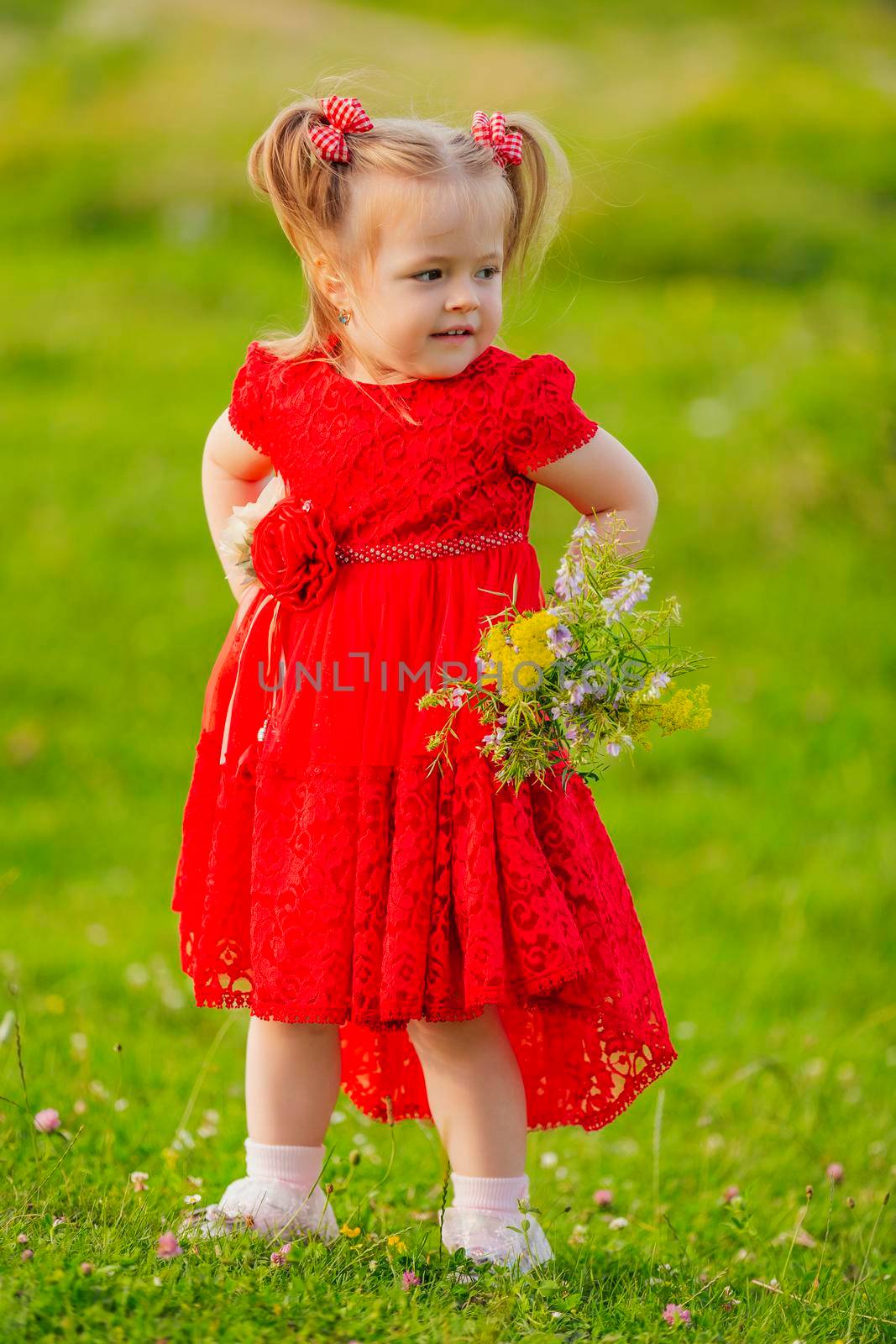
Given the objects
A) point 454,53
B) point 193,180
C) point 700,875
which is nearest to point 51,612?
point 700,875

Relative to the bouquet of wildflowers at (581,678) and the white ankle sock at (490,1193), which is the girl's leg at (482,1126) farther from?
the bouquet of wildflowers at (581,678)

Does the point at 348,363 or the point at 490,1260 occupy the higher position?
the point at 348,363

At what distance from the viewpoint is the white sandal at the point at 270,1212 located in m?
3.38

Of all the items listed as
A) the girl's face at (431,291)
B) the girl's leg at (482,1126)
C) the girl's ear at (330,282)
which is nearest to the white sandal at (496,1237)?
the girl's leg at (482,1126)

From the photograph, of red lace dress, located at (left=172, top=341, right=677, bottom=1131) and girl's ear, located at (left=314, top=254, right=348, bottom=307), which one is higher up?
girl's ear, located at (left=314, top=254, right=348, bottom=307)

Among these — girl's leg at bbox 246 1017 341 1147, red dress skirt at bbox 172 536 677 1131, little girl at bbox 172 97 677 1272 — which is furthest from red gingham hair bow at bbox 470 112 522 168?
girl's leg at bbox 246 1017 341 1147

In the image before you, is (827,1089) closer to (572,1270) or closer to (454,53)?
(572,1270)

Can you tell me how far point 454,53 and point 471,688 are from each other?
14.5 metres

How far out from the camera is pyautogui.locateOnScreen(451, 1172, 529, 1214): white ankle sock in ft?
11.4

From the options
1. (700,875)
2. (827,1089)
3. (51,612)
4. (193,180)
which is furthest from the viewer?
(193,180)

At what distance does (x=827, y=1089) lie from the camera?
497cm

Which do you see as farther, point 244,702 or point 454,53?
point 454,53

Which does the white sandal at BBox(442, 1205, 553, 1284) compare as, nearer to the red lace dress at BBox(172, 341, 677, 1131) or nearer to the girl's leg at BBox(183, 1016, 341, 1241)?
the girl's leg at BBox(183, 1016, 341, 1241)

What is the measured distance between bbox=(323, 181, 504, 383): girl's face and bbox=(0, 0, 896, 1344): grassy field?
1.27 feet
